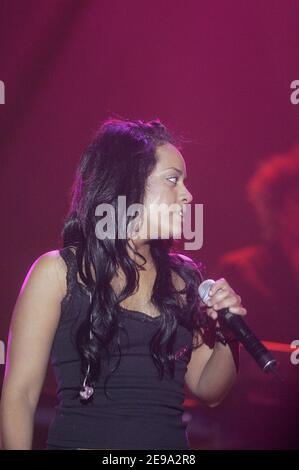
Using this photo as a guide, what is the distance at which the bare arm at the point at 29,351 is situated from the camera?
4.70 ft

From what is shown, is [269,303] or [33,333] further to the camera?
[269,303]

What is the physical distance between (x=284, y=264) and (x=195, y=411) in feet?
3.09

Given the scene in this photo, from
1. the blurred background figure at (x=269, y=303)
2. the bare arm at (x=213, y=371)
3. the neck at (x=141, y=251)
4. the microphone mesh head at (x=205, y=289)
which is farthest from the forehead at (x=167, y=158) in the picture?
the blurred background figure at (x=269, y=303)

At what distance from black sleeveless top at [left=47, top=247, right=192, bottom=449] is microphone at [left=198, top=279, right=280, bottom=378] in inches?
7.6

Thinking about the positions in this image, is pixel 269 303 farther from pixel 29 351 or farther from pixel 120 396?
pixel 29 351

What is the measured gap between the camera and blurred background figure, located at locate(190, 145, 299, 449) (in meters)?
3.20

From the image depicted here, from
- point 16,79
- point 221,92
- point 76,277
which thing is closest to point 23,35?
point 16,79

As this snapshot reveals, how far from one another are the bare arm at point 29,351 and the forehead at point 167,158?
1.28 feet

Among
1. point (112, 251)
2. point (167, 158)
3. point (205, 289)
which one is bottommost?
point (205, 289)

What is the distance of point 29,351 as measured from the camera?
1.47 meters

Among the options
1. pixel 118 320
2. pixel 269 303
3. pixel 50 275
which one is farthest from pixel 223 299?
pixel 269 303

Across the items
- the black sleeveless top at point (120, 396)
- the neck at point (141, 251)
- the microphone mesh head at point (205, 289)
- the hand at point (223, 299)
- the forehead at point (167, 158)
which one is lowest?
the black sleeveless top at point (120, 396)

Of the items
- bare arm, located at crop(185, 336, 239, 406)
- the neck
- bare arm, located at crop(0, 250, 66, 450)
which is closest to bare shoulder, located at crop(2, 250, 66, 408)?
bare arm, located at crop(0, 250, 66, 450)

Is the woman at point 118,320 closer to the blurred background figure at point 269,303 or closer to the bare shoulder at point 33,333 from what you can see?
the bare shoulder at point 33,333
